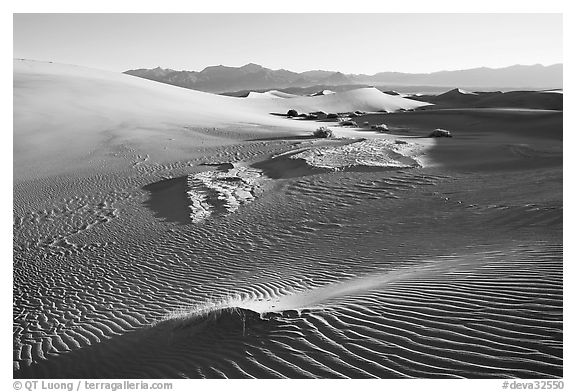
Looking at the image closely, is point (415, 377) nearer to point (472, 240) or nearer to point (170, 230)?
point (472, 240)

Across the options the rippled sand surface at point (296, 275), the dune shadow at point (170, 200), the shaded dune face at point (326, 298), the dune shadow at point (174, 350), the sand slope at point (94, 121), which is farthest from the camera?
the sand slope at point (94, 121)

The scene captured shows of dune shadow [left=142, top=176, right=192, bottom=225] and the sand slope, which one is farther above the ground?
the sand slope

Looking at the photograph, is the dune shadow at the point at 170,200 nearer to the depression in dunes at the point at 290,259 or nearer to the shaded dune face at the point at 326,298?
the depression in dunes at the point at 290,259

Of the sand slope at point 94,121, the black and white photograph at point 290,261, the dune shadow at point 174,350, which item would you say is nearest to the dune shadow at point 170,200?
the black and white photograph at point 290,261

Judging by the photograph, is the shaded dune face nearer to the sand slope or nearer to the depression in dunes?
the depression in dunes

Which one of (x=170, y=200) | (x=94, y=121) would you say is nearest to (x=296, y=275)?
(x=170, y=200)

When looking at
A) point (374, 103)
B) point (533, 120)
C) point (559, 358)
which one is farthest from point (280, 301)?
point (374, 103)

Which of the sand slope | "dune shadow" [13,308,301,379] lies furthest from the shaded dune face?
the sand slope
